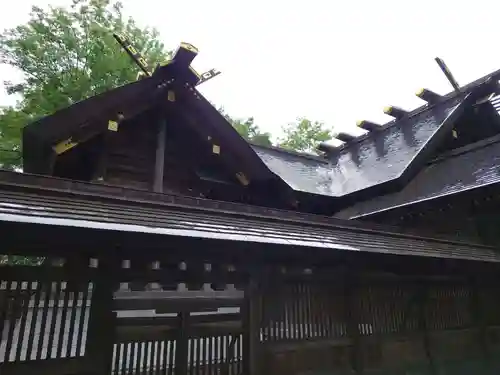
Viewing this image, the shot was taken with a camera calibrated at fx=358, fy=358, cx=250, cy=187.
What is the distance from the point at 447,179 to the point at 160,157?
6.75 metres

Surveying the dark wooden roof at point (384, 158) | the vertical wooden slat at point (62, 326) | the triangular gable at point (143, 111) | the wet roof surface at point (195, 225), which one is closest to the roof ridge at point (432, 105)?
the dark wooden roof at point (384, 158)

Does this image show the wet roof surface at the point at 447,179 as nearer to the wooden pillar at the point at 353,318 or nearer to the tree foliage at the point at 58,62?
the wooden pillar at the point at 353,318

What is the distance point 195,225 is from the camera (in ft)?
13.3

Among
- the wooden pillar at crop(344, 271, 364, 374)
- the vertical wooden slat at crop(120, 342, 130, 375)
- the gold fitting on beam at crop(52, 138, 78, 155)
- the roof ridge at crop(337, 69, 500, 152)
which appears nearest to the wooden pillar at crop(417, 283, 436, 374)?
the wooden pillar at crop(344, 271, 364, 374)

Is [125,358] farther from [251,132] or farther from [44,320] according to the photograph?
[251,132]

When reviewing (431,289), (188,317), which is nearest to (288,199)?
(431,289)

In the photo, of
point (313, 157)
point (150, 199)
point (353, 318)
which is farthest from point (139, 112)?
point (313, 157)

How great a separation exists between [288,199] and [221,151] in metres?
1.94

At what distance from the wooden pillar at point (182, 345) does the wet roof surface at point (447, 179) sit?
20.6 ft

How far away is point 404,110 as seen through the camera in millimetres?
12906

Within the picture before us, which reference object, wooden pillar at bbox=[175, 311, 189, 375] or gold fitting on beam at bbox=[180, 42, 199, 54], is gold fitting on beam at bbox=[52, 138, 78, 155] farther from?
wooden pillar at bbox=[175, 311, 189, 375]

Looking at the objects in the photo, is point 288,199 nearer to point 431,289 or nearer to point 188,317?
point 431,289

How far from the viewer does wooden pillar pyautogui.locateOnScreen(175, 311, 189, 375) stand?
3699 mm

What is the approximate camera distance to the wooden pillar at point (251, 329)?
4.14 metres
